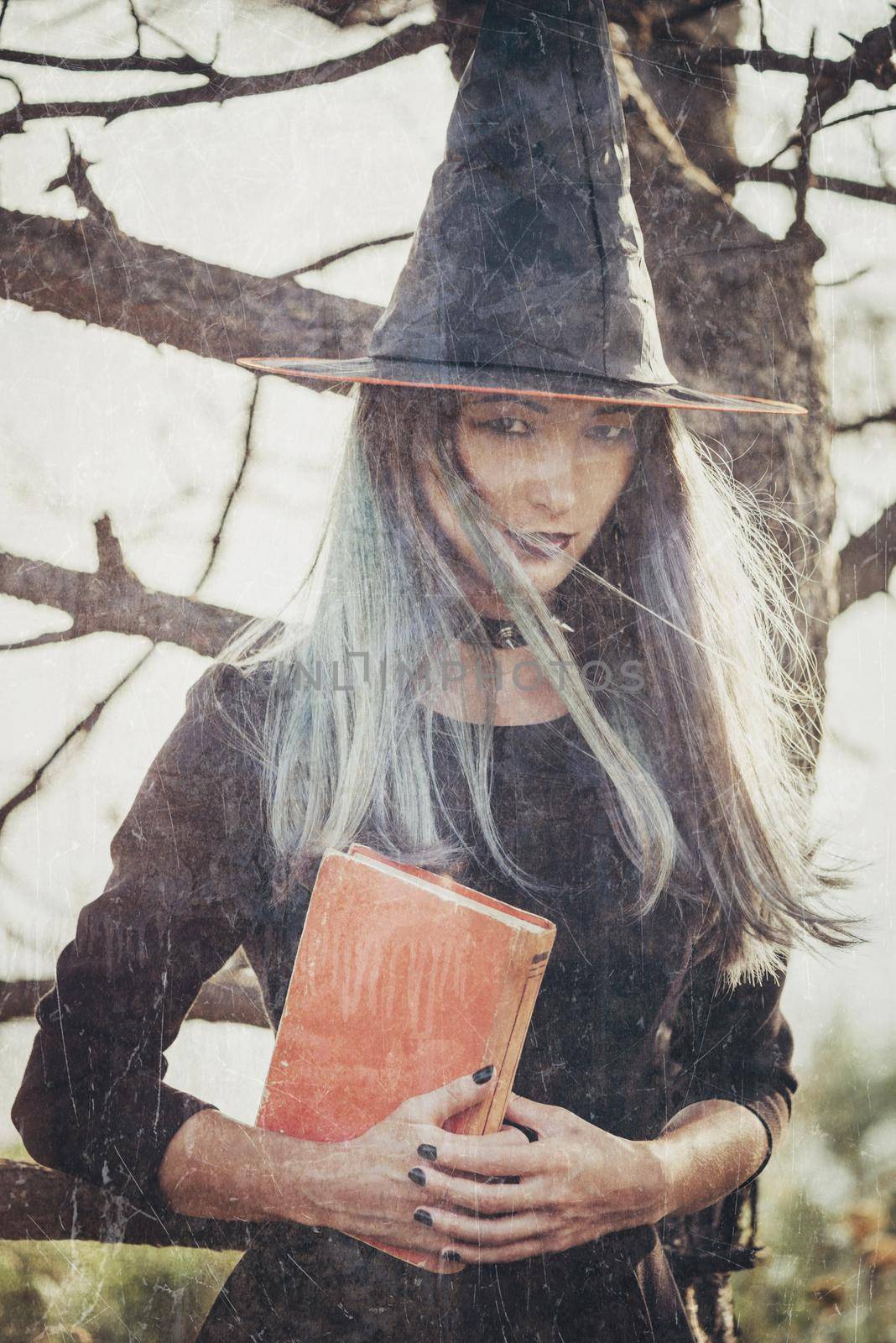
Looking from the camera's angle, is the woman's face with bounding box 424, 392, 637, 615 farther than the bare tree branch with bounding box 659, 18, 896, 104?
No

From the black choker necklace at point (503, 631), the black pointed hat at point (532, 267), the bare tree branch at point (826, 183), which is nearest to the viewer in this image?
the black pointed hat at point (532, 267)

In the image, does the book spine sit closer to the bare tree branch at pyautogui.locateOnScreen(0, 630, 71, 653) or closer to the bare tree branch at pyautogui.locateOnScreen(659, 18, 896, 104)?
the bare tree branch at pyautogui.locateOnScreen(0, 630, 71, 653)

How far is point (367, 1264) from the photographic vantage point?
152cm

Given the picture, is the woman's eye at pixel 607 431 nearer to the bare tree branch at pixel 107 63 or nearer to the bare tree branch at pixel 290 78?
the bare tree branch at pixel 290 78

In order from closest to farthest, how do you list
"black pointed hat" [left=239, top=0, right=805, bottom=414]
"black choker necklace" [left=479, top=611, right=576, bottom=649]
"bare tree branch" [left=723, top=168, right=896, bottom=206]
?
"black pointed hat" [left=239, top=0, right=805, bottom=414]
"black choker necklace" [left=479, top=611, right=576, bottom=649]
"bare tree branch" [left=723, top=168, right=896, bottom=206]

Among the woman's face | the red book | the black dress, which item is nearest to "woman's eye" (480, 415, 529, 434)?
the woman's face

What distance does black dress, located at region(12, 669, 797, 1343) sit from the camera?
1515 mm

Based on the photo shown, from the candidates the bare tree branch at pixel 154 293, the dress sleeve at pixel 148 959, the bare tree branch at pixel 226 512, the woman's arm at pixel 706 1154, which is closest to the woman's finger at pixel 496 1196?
the woman's arm at pixel 706 1154

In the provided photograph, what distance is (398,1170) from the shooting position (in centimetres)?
146

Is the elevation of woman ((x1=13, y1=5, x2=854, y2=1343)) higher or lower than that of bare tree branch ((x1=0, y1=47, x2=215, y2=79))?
lower

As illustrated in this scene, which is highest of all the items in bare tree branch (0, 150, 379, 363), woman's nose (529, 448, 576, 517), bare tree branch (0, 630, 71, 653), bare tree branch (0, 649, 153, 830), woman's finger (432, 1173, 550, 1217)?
bare tree branch (0, 150, 379, 363)

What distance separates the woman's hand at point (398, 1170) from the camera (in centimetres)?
146

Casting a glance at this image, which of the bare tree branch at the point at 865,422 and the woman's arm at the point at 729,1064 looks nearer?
the woman's arm at the point at 729,1064

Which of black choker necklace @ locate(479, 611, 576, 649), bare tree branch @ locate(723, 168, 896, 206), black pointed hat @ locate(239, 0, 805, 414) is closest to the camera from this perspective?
black pointed hat @ locate(239, 0, 805, 414)
